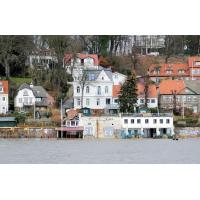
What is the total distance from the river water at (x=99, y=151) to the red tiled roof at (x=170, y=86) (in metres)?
0.98

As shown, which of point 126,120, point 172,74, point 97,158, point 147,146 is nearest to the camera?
point 97,158

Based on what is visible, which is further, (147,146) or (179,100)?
(179,100)

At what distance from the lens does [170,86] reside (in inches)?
546

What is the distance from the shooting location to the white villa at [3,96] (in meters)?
13.1

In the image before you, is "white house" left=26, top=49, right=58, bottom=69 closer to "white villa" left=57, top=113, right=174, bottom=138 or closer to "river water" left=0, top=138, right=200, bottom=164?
"white villa" left=57, top=113, right=174, bottom=138

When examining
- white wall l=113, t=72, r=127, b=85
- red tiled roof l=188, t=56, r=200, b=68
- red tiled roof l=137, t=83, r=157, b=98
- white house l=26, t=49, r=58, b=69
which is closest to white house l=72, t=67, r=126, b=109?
white wall l=113, t=72, r=127, b=85

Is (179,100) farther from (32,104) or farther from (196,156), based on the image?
(196,156)

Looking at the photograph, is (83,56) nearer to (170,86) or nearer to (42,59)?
(42,59)

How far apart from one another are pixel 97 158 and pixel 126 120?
2.73 m

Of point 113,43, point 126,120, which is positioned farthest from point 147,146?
point 113,43

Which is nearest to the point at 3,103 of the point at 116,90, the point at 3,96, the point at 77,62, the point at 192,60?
the point at 3,96

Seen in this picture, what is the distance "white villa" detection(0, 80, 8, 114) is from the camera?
43.1 ft

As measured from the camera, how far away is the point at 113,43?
1342 centimetres

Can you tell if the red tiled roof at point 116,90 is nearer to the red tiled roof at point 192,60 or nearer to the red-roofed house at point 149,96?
the red-roofed house at point 149,96
